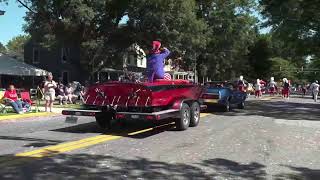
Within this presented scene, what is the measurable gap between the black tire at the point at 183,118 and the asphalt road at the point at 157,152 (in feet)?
0.76

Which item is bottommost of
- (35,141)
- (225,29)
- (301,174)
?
(301,174)

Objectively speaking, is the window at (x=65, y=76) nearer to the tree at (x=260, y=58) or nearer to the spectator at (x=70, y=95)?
the spectator at (x=70, y=95)

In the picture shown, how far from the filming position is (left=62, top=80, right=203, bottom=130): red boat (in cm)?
1316

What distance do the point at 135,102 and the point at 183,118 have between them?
1.82 meters

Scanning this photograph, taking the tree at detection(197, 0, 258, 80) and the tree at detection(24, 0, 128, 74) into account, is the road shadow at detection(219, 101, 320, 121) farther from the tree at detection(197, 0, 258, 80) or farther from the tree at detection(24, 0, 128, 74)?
the tree at detection(197, 0, 258, 80)

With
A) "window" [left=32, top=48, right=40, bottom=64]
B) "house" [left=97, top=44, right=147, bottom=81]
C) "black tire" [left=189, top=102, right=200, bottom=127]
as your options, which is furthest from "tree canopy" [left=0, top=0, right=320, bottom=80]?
"black tire" [left=189, top=102, right=200, bottom=127]

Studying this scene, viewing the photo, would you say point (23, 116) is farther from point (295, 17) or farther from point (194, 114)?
point (295, 17)

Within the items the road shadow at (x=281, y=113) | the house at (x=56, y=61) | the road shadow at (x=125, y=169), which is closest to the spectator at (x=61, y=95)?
the road shadow at (x=281, y=113)

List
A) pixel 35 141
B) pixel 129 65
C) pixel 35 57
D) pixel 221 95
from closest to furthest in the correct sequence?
1. pixel 35 141
2. pixel 221 95
3. pixel 35 57
4. pixel 129 65

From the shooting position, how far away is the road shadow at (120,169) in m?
8.23

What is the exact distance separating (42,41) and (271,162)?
39.8m

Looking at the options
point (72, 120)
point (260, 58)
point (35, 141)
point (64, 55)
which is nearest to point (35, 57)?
point (64, 55)

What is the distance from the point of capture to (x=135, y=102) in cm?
1324

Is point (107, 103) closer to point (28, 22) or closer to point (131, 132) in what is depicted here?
point (131, 132)
